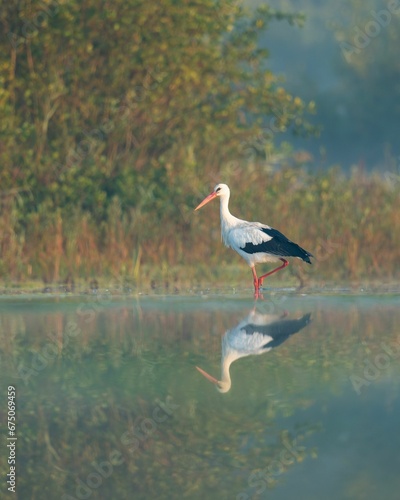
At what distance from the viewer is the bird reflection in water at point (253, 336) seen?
8.56 m

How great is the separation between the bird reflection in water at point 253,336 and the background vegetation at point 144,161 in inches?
152

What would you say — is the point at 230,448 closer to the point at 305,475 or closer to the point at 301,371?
the point at 305,475

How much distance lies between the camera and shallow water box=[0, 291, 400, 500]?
5625mm

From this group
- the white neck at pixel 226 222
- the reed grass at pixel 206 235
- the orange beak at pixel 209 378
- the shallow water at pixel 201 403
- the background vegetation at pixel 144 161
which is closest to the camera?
the shallow water at pixel 201 403

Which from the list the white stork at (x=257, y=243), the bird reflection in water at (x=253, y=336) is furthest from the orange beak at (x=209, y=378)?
the white stork at (x=257, y=243)

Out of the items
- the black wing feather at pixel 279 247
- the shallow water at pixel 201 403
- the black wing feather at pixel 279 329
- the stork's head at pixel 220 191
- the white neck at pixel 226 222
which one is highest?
the stork's head at pixel 220 191

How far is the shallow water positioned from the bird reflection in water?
0.03 metres

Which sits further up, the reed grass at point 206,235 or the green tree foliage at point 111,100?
the green tree foliage at point 111,100

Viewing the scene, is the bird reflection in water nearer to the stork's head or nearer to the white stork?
the white stork

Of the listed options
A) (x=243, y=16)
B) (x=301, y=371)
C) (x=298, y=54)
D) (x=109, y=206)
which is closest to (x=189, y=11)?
(x=243, y=16)

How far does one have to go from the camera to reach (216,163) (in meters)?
18.8

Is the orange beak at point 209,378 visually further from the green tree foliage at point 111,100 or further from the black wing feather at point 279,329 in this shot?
the green tree foliage at point 111,100

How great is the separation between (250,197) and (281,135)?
43.4 m

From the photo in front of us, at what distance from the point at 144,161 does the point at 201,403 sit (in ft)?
37.7
